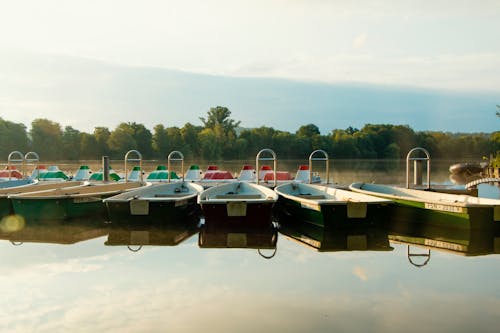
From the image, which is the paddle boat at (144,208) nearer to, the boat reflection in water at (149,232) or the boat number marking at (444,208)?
the boat reflection in water at (149,232)

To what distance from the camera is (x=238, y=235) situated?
13.4 meters

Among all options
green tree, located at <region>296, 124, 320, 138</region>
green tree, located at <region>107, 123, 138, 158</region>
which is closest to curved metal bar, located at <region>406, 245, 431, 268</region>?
green tree, located at <region>107, 123, 138, 158</region>

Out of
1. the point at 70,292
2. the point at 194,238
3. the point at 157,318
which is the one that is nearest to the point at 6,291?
the point at 70,292

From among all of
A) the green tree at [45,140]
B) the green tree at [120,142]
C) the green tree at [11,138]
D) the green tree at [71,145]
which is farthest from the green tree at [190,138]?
the green tree at [11,138]

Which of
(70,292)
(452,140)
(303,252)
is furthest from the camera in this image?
(452,140)

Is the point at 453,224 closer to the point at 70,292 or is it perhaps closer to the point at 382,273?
the point at 382,273

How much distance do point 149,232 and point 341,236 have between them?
5.11 metres

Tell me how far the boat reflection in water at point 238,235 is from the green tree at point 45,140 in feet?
312

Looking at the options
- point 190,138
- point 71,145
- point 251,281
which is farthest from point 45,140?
point 251,281

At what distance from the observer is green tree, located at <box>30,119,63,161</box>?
102 meters

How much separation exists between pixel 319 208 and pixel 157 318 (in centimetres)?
715

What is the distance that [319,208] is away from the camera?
1353 cm

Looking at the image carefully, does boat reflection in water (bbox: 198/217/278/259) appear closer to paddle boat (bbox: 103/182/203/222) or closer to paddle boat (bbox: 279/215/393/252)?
paddle boat (bbox: 279/215/393/252)

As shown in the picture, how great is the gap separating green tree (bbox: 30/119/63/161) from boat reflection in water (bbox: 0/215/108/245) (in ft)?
297
